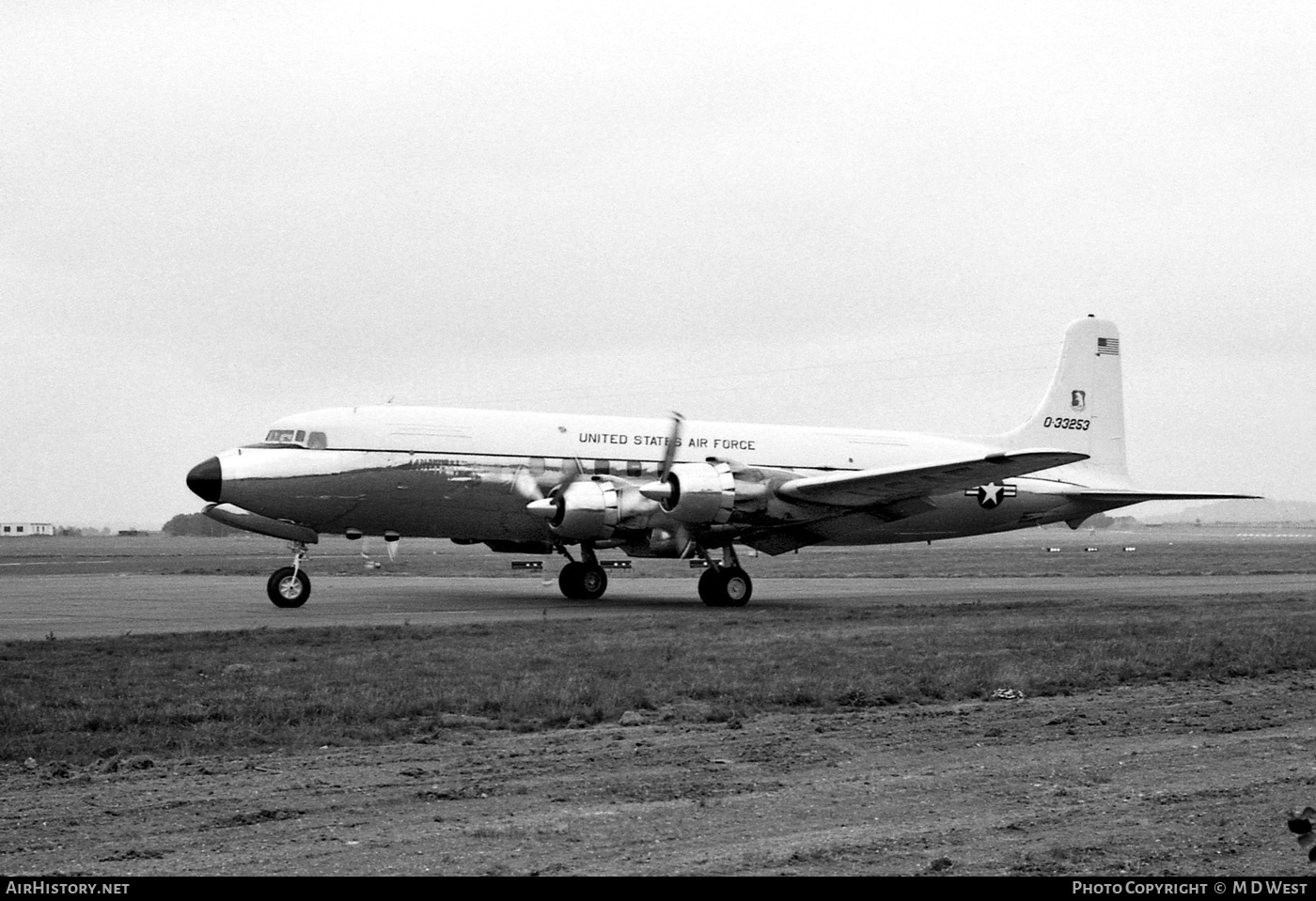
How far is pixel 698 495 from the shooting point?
84.1ft

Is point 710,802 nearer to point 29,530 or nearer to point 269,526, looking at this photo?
point 269,526

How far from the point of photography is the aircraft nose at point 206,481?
2477 cm

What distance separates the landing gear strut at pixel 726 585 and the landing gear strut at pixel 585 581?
10.9 feet

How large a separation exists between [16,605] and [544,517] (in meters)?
10.6

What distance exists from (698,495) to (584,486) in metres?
2.51

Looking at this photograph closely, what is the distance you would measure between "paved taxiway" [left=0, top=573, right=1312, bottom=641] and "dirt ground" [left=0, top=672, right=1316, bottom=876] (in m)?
Answer: 11.1

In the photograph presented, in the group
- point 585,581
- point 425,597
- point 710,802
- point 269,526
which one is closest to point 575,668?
point 710,802

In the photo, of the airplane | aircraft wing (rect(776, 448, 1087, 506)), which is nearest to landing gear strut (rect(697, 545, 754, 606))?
the airplane

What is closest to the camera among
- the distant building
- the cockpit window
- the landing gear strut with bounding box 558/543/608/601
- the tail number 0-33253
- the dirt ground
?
the dirt ground

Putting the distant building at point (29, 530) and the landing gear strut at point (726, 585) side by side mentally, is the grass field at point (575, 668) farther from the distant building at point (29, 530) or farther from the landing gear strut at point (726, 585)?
the distant building at point (29, 530)

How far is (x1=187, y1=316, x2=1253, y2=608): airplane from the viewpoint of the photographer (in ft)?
84.2

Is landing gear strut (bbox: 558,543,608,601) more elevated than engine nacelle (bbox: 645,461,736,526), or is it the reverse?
engine nacelle (bbox: 645,461,736,526)

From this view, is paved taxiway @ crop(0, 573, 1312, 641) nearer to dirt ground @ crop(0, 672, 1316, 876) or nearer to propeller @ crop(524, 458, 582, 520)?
propeller @ crop(524, 458, 582, 520)

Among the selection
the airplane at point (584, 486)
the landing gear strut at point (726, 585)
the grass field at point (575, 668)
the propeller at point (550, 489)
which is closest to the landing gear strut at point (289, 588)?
the airplane at point (584, 486)
